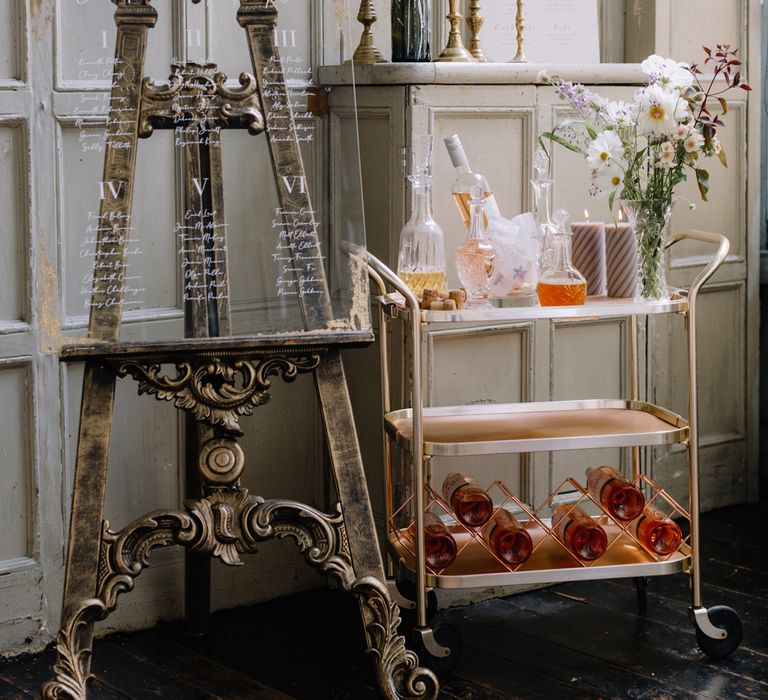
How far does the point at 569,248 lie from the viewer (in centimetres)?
252

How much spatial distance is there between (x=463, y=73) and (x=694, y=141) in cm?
57

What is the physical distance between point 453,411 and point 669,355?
1.00 metres

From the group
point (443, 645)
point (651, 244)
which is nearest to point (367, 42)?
point (651, 244)

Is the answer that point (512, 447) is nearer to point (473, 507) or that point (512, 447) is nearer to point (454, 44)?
point (473, 507)

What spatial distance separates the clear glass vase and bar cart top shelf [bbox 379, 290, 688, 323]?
0.03m

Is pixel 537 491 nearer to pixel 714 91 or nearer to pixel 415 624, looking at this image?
pixel 415 624

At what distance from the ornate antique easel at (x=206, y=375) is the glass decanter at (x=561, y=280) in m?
0.53

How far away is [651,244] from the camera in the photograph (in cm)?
259

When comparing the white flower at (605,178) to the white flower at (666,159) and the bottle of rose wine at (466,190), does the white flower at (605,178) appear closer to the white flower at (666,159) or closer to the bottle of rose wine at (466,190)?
the white flower at (666,159)

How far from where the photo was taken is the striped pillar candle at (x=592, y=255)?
2.66m

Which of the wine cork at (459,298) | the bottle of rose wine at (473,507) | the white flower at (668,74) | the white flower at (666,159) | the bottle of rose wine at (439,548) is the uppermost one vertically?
the white flower at (668,74)

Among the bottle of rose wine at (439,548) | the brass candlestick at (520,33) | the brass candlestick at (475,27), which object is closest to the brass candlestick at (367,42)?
the brass candlestick at (475,27)

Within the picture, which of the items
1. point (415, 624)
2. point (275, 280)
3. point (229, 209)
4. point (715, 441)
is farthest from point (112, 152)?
point (715, 441)

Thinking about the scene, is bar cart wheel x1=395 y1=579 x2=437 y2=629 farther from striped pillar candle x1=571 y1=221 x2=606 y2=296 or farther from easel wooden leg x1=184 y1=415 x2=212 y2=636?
striped pillar candle x1=571 y1=221 x2=606 y2=296
